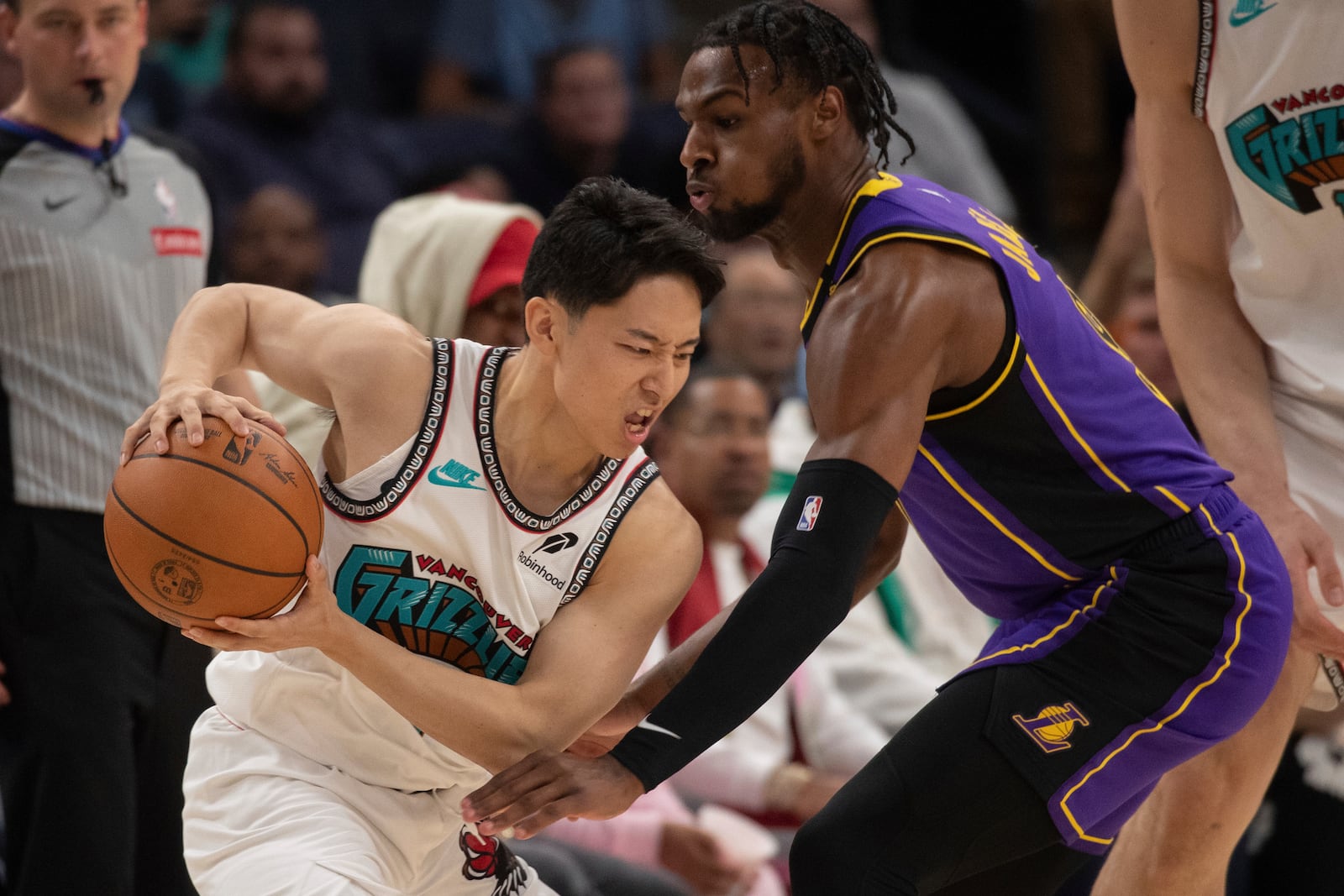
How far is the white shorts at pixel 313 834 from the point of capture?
9.80 ft

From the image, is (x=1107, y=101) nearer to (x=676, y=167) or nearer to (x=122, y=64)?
(x=676, y=167)

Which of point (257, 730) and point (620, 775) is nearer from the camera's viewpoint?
point (620, 775)

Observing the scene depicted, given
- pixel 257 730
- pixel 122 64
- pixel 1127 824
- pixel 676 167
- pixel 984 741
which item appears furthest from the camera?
pixel 676 167

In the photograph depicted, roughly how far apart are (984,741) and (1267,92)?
1500 millimetres

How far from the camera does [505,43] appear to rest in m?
8.75

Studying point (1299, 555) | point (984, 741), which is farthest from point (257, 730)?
point (1299, 555)

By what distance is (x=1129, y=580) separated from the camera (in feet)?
10.0

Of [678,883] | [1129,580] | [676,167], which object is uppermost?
[1129,580]

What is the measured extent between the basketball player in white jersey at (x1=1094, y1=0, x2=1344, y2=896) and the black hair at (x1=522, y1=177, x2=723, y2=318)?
1.13m

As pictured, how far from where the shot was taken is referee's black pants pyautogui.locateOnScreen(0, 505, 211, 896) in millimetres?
4027

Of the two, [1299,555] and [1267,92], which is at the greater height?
[1267,92]

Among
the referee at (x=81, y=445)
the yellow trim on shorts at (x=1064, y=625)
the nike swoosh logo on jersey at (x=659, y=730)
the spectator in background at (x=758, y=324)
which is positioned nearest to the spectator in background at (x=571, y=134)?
the spectator in background at (x=758, y=324)

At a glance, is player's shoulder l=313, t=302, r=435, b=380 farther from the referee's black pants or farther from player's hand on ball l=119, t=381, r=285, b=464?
the referee's black pants

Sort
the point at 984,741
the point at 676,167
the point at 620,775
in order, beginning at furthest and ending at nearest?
the point at 676,167
the point at 984,741
the point at 620,775
